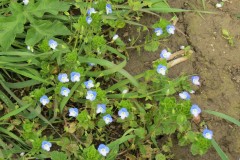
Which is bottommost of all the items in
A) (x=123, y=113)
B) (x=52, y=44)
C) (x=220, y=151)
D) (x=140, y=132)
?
(x=220, y=151)

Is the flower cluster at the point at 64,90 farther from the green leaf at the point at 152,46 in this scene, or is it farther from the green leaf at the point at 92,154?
the green leaf at the point at 152,46

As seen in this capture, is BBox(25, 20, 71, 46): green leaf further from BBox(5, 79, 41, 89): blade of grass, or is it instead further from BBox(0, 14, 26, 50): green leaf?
BBox(5, 79, 41, 89): blade of grass

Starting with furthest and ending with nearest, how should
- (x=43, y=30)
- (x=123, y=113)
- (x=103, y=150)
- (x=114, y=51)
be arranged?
(x=114, y=51) → (x=43, y=30) → (x=123, y=113) → (x=103, y=150)

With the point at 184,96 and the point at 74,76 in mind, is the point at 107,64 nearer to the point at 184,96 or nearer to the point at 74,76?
the point at 74,76

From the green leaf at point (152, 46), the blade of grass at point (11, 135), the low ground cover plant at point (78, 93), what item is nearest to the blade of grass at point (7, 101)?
the low ground cover plant at point (78, 93)

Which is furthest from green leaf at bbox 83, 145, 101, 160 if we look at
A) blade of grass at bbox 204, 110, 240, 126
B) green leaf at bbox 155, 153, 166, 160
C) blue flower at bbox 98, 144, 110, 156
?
blade of grass at bbox 204, 110, 240, 126

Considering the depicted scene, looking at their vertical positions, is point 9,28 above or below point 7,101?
above

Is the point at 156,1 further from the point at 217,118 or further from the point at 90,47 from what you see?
the point at 217,118

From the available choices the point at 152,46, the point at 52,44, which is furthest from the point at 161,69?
the point at 52,44
